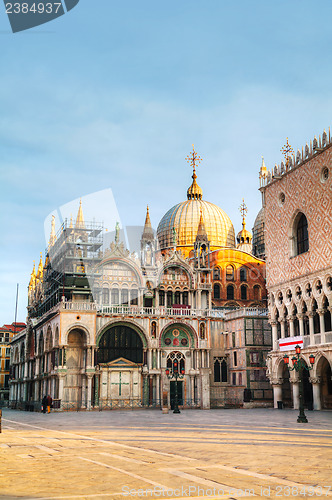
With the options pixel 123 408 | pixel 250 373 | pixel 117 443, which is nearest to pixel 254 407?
pixel 250 373

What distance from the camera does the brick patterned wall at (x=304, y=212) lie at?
34.9 meters

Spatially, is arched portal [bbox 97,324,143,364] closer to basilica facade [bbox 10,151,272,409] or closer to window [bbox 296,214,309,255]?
basilica facade [bbox 10,151,272,409]

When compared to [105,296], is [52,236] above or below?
above

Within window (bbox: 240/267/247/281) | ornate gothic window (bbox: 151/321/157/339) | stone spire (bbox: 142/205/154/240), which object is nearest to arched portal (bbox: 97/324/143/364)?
ornate gothic window (bbox: 151/321/157/339)

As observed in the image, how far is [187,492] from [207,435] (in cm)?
950

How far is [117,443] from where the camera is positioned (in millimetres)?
15875

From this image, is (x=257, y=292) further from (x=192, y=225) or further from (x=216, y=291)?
(x=192, y=225)

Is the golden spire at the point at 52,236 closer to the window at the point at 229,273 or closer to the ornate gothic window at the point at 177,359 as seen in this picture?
the window at the point at 229,273

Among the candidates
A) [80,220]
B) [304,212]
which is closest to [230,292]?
[80,220]

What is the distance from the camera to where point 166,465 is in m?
11.5

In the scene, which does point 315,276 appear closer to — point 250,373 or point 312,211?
point 312,211

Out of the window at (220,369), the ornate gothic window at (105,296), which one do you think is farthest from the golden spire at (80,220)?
the window at (220,369)

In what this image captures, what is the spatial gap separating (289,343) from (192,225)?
25.0 metres

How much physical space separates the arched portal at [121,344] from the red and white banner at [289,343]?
10.6 metres
